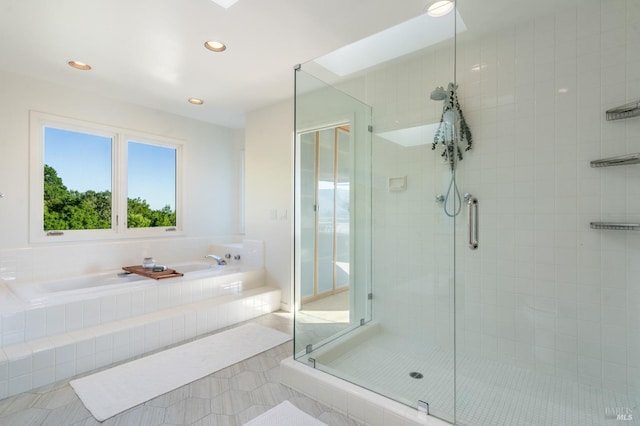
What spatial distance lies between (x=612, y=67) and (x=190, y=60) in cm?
294

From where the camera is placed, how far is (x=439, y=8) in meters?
2.05

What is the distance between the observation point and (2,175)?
2.94 meters

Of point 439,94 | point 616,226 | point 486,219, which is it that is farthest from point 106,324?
point 616,226

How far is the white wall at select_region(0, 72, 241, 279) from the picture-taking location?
9.78 feet

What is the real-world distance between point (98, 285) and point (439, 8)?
12.5ft

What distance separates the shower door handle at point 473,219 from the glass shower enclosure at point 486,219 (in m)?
0.01

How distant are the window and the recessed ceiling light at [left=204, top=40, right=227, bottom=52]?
190 centimetres

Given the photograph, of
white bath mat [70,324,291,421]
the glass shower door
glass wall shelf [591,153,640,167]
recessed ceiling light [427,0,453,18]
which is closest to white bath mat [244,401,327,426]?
white bath mat [70,324,291,421]

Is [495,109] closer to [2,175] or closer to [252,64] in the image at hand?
[252,64]

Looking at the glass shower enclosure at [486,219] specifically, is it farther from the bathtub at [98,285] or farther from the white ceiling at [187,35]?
the bathtub at [98,285]

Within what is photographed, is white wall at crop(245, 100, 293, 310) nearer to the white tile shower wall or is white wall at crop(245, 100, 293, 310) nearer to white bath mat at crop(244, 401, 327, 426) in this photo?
the white tile shower wall

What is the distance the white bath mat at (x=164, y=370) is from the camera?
1935mm

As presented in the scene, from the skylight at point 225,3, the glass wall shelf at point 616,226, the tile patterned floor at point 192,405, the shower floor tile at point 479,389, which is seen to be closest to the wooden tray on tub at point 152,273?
the tile patterned floor at point 192,405

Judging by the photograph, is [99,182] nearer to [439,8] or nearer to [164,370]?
[164,370]
